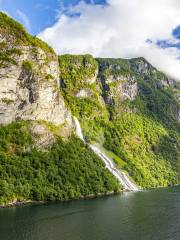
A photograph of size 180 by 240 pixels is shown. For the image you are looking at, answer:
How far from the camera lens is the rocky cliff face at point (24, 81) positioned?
170500 mm

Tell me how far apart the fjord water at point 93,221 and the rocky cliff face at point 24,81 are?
5388cm

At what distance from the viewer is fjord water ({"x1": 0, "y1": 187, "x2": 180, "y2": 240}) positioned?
8569 centimetres

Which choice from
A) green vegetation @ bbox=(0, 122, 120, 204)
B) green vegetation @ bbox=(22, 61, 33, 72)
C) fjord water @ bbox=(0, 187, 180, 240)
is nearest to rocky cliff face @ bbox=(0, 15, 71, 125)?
green vegetation @ bbox=(22, 61, 33, 72)

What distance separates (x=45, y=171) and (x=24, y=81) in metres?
46.5

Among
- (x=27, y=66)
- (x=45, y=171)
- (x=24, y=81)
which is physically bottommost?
(x=45, y=171)

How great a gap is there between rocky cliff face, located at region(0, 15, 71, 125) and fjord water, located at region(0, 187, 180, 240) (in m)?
53.9

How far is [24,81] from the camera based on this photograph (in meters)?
180

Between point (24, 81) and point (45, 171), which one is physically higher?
point (24, 81)

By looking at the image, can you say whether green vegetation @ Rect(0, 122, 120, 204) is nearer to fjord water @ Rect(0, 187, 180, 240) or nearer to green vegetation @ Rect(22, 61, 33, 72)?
fjord water @ Rect(0, 187, 180, 240)

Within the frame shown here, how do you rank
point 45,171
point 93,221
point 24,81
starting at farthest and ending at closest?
point 24,81 → point 45,171 → point 93,221

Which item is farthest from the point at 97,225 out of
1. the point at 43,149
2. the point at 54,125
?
the point at 54,125

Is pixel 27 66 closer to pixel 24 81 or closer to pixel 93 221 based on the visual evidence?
pixel 24 81

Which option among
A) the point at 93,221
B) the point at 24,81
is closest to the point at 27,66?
the point at 24,81

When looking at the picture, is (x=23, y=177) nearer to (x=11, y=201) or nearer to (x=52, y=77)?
(x=11, y=201)
